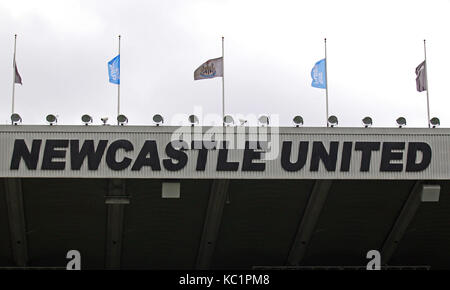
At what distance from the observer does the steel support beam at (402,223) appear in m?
32.9

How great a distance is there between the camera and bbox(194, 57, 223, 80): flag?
32.9m

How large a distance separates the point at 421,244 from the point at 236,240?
25.7ft

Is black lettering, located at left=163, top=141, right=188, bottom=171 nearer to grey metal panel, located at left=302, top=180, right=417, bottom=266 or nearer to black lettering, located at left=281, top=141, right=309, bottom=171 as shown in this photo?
black lettering, located at left=281, top=141, right=309, bottom=171

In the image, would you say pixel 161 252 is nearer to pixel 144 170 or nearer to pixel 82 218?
pixel 82 218

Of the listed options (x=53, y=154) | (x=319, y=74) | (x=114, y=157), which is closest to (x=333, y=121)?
(x=319, y=74)

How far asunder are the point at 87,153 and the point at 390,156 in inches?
419

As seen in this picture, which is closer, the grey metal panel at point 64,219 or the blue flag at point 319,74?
the grey metal panel at point 64,219

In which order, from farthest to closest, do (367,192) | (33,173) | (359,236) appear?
1. (359,236)
2. (367,192)
3. (33,173)

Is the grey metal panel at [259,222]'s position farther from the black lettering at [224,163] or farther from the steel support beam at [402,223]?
the steel support beam at [402,223]

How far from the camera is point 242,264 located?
36.5 meters

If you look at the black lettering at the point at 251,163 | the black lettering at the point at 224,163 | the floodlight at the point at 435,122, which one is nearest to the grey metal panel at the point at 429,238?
the floodlight at the point at 435,122

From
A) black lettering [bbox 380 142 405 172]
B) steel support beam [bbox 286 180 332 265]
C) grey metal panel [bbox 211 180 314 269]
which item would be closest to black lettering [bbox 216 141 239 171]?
grey metal panel [bbox 211 180 314 269]

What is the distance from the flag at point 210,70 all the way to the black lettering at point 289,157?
474cm
